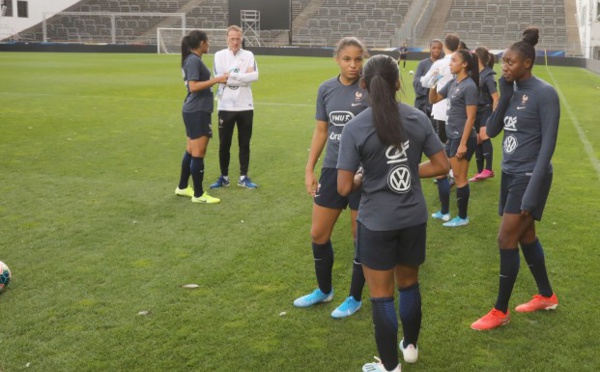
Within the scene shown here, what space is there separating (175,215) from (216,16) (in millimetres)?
52941

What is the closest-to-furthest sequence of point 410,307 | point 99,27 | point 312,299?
point 410,307
point 312,299
point 99,27

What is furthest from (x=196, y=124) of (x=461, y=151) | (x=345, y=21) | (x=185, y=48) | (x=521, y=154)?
(x=345, y=21)

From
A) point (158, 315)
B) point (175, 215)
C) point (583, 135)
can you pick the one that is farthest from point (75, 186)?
point (583, 135)

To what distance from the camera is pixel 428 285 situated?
5.86 m

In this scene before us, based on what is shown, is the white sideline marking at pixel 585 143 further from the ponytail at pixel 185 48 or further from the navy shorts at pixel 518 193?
the ponytail at pixel 185 48

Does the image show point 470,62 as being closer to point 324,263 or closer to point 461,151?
point 461,151

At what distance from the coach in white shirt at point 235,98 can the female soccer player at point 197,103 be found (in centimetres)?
49

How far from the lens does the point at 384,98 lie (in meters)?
3.77

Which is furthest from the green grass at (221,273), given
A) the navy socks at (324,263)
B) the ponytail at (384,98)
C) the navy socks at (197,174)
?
the ponytail at (384,98)

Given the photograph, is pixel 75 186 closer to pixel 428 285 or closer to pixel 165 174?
pixel 165 174

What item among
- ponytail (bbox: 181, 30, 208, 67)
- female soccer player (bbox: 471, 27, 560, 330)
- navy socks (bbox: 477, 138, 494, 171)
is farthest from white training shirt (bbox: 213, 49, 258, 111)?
female soccer player (bbox: 471, 27, 560, 330)

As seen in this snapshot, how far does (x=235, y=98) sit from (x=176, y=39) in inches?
1802

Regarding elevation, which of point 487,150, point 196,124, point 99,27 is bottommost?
point 487,150

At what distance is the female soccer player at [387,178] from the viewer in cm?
378
